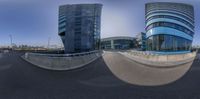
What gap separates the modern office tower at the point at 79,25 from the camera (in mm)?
6855

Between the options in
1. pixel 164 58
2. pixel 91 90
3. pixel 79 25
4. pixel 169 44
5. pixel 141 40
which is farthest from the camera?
pixel 164 58

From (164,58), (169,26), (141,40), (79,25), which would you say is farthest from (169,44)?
(79,25)

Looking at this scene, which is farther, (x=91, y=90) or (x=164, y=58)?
(x=164, y=58)

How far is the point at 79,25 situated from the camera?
7.20m

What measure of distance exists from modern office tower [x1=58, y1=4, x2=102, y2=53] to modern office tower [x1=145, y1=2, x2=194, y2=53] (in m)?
2.02

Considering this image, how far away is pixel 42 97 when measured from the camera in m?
6.14

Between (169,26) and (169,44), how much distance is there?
0.75 m

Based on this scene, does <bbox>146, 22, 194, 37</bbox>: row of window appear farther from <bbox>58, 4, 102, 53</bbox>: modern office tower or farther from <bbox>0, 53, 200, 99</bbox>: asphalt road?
<bbox>58, 4, 102, 53</bbox>: modern office tower

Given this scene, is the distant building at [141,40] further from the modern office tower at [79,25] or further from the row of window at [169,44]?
the modern office tower at [79,25]

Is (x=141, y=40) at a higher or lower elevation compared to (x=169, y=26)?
lower

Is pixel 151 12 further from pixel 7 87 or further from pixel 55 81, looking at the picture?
pixel 7 87

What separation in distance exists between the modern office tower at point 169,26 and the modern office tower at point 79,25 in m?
2.02

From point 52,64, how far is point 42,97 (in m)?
6.77

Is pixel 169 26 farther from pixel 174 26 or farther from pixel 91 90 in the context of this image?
pixel 91 90
